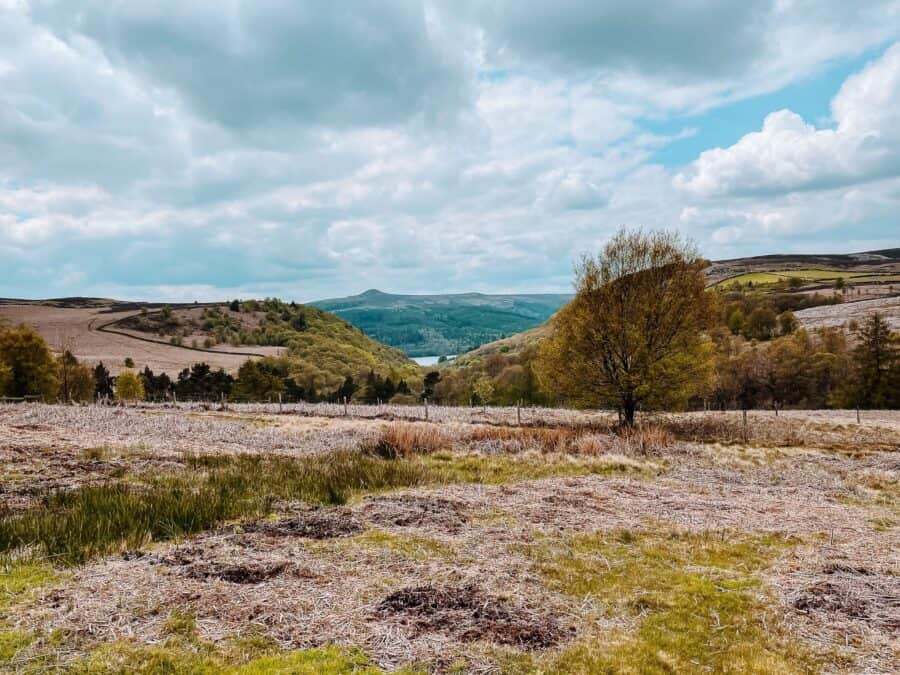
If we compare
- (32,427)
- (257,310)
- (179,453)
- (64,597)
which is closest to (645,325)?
(179,453)

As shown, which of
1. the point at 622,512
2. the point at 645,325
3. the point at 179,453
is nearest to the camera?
the point at 622,512

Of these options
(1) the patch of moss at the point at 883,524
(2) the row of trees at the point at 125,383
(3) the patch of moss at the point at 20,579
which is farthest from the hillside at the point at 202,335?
(1) the patch of moss at the point at 883,524

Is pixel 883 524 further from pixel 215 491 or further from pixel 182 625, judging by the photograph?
pixel 215 491

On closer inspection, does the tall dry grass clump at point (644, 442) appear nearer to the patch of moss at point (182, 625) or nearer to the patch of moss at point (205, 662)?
the patch of moss at point (205, 662)

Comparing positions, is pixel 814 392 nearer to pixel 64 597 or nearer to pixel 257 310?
pixel 64 597

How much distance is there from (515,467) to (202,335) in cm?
15204

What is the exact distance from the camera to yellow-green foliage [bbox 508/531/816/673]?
5543 millimetres

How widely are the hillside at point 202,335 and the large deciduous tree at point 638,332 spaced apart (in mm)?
83964

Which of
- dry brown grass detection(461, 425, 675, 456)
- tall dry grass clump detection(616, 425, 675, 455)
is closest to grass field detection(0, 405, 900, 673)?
dry brown grass detection(461, 425, 675, 456)

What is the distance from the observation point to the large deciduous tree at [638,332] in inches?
1091

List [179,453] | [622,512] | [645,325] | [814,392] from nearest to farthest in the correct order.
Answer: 1. [622,512]
2. [179,453]
3. [645,325]
4. [814,392]

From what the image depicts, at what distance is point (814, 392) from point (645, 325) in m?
48.8

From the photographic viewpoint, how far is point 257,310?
19162cm

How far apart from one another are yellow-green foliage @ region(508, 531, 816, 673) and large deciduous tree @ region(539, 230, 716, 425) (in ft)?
62.1
